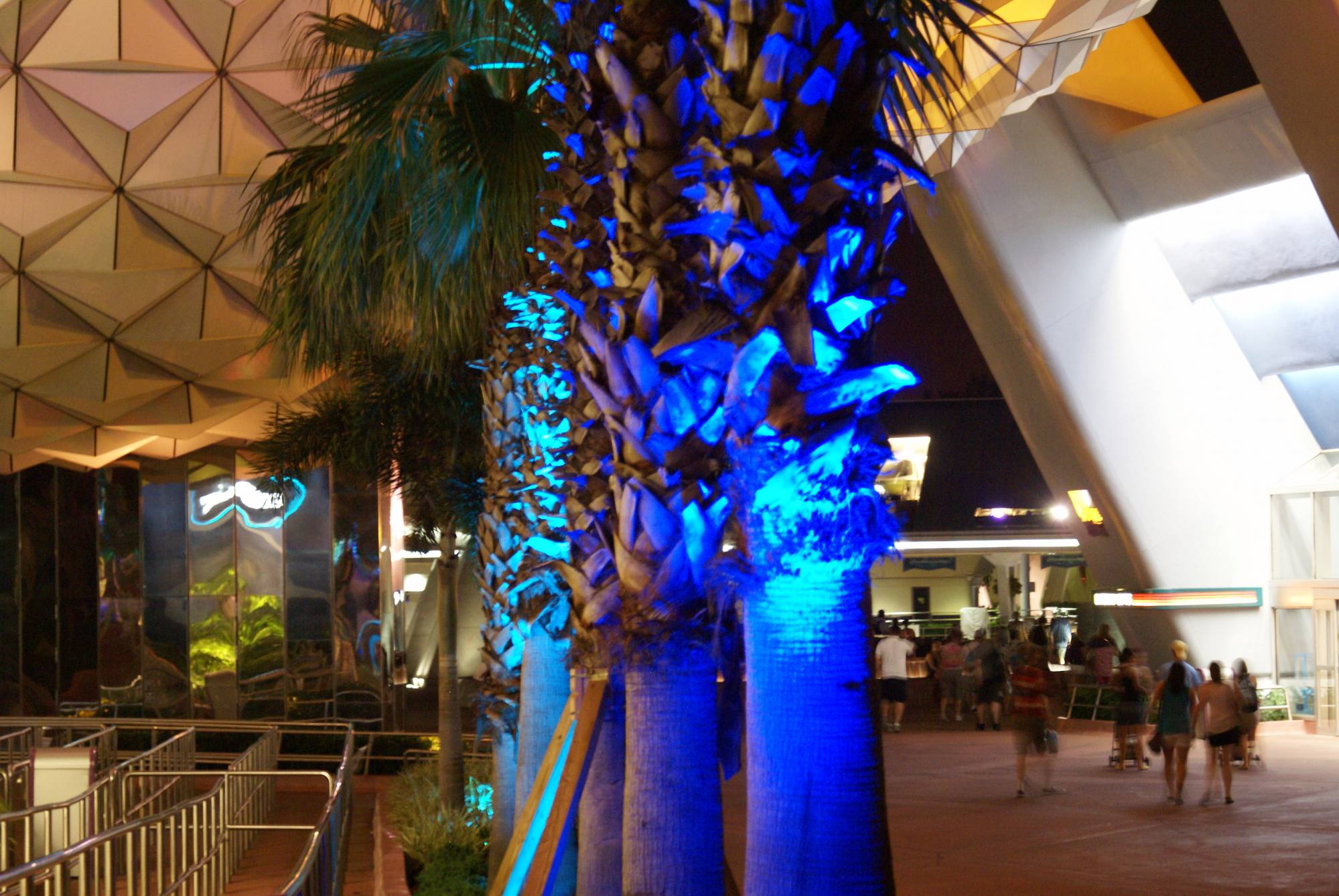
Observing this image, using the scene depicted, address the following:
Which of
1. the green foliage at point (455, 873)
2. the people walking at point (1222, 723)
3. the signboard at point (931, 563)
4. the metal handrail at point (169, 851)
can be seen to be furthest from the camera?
the signboard at point (931, 563)

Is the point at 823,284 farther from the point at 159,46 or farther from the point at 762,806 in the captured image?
the point at 159,46

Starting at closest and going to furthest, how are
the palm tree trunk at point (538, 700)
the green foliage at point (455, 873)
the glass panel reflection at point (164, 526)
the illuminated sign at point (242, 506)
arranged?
the palm tree trunk at point (538, 700), the green foliage at point (455, 873), the glass panel reflection at point (164, 526), the illuminated sign at point (242, 506)

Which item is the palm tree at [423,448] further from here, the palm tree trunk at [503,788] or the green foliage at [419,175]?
the green foliage at [419,175]

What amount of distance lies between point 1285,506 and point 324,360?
2000 centimetres

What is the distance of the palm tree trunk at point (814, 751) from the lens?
417 centimetres

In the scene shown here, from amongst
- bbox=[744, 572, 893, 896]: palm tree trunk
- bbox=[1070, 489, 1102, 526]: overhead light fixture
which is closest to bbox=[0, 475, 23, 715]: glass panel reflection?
bbox=[1070, 489, 1102, 526]: overhead light fixture

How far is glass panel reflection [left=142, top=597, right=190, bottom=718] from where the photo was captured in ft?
101

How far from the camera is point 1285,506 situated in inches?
987

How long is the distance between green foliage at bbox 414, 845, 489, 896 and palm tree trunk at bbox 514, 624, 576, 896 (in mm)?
1498

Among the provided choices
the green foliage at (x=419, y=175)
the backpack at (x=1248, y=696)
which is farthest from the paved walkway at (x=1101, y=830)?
the green foliage at (x=419, y=175)

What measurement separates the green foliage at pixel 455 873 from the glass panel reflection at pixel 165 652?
2054 cm

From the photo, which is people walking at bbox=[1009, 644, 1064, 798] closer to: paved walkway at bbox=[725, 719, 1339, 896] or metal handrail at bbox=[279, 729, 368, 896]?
paved walkway at bbox=[725, 719, 1339, 896]

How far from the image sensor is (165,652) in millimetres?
30703

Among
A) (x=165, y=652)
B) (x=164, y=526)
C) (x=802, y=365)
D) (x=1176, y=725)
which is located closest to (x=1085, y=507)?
(x=1176, y=725)
